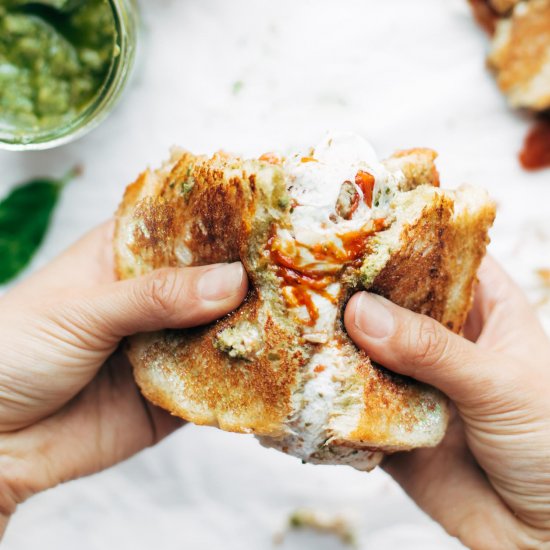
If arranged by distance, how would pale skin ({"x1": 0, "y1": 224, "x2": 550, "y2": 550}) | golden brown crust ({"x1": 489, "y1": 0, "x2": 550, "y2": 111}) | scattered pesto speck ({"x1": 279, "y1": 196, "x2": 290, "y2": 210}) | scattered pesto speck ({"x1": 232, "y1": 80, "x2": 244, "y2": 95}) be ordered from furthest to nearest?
scattered pesto speck ({"x1": 232, "y1": 80, "x2": 244, "y2": 95}) < golden brown crust ({"x1": 489, "y1": 0, "x2": 550, "y2": 111}) < pale skin ({"x1": 0, "y1": 224, "x2": 550, "y2": 550}) < scattered pesto speck ({"x1": 279, "y1": 196, "x2": 290, "y2": 210})

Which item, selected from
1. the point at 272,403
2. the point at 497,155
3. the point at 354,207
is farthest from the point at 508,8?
the point at 272,403

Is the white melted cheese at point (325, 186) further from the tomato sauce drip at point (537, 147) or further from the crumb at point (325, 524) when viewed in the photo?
the crumb at point (325, 524)

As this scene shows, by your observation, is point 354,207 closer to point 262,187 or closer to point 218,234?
point 262,187

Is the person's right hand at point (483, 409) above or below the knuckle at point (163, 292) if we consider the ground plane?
below

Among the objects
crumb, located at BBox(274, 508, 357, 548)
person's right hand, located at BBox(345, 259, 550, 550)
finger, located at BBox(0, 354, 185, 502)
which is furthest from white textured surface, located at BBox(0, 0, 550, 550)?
crumb, located at BBox(274, 508, 357, 548)

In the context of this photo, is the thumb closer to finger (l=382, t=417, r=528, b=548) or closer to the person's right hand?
the person's right hand

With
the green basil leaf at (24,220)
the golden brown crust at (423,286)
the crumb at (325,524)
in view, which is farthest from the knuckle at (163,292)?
the crumb at (325,524)

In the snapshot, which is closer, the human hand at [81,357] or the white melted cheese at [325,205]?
the white melted cheese at [325,205]
